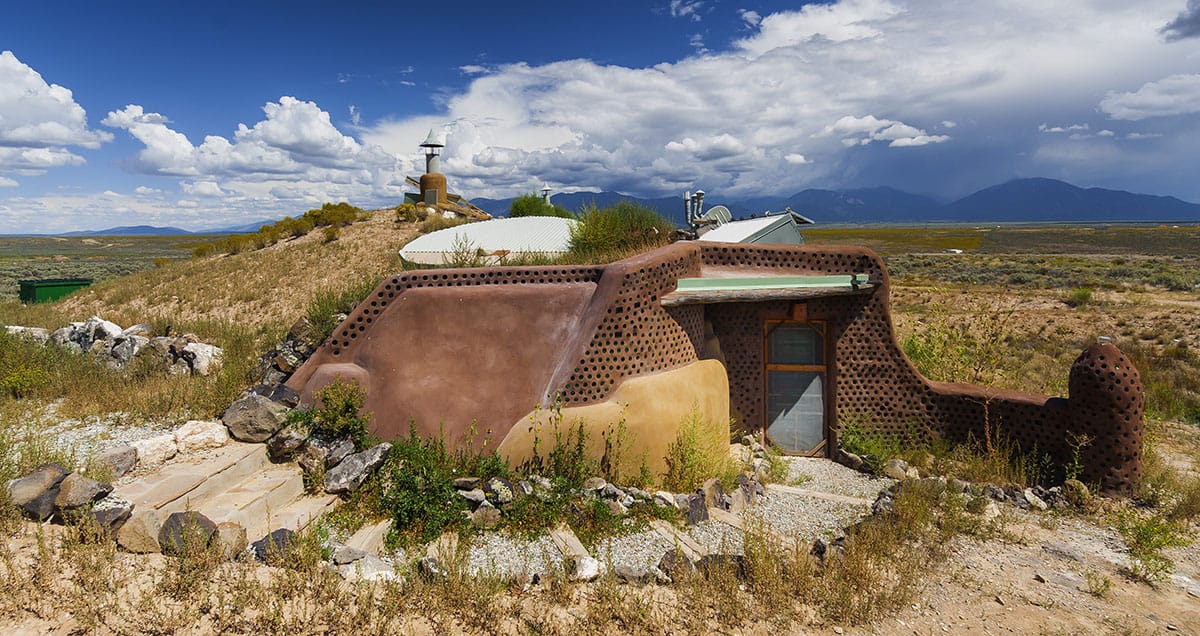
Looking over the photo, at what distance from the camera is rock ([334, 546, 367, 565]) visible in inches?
202

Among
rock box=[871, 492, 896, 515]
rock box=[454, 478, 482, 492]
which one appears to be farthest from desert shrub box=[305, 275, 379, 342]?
rock box=[871, 492, 896, 515]

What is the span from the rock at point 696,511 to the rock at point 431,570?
280 cm

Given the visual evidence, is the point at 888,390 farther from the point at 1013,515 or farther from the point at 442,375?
the point at 442,375

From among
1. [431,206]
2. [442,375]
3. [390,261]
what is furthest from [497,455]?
[431,206]

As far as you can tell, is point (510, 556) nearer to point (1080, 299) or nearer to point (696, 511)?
point (696, 511)

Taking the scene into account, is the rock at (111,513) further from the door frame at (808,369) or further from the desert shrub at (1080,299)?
the desert shrub at (1080,299)

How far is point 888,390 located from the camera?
29.2 ft

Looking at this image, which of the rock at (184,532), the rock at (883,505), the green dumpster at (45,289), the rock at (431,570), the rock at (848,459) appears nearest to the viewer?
the rock at (184,532)

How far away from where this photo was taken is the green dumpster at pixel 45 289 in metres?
18.0

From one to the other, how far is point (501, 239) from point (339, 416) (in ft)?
26.7

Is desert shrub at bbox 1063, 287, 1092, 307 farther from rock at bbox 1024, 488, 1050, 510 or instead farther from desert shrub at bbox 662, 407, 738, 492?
desert shrub at bbox 662, 407, 738, 492

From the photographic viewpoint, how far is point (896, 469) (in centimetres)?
843

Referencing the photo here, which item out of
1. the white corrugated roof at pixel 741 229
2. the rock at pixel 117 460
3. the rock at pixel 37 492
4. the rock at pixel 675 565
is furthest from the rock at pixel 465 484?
the white corrugated roof at pixel 741 229

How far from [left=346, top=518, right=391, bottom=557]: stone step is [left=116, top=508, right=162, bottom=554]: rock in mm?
1553
